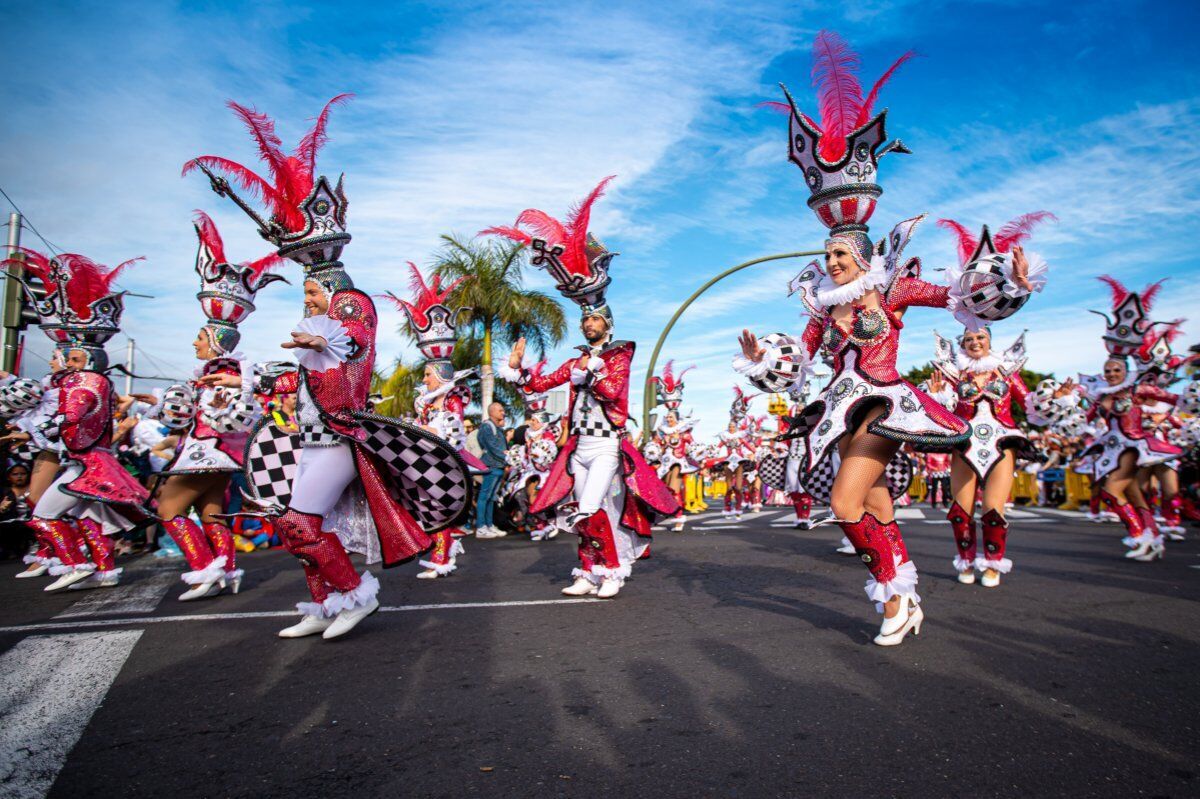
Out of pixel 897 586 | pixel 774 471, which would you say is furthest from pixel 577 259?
pixel 774 471

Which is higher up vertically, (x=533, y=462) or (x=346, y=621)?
(x=533, y=462)

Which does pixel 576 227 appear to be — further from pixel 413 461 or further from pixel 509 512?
pixel 509 512

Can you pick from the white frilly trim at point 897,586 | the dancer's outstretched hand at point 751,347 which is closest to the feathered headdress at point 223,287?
the dancer's outstretched hand at point 751,347

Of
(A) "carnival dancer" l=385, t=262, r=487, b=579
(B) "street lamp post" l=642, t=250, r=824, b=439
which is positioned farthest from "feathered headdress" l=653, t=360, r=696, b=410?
(A) "carnival dancer" l=385, t=262, r=487, b=579

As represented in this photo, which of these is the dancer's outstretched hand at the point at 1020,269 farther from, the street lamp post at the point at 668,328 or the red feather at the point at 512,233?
the street lamp post at the point at 668,328

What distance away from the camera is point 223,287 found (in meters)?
6.86

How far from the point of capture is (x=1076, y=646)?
13.9 ft

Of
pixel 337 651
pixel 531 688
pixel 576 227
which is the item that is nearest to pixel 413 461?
pixel 337 651

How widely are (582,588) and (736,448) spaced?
39.7 ft

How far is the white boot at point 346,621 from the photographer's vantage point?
181 inches

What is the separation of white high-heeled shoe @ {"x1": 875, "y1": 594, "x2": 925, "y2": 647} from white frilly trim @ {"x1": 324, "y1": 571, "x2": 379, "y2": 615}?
116 inches

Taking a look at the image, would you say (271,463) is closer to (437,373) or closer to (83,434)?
(83,434)

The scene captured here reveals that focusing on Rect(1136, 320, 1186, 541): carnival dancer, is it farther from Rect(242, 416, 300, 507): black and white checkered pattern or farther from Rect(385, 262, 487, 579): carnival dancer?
Rect(242, 416, 300, 507): black and white checkered pattern

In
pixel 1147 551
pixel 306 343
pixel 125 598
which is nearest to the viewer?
pixel 306 343
